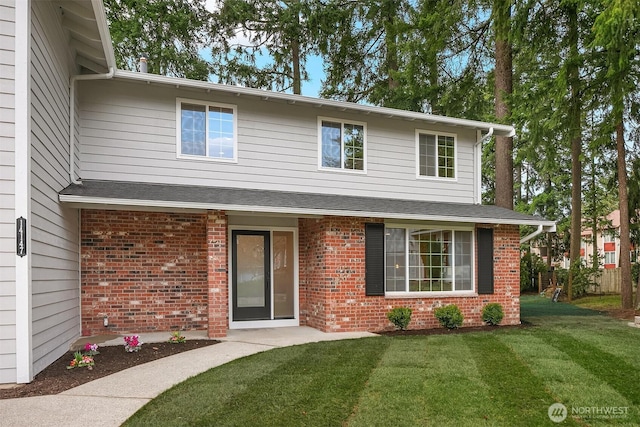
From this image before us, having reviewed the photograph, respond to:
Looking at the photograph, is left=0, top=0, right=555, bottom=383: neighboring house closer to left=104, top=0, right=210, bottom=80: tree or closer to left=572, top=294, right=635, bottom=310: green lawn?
left=572, top=294, right=635, bottom=310: green lawn

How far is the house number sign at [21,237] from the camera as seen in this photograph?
477 centimetres

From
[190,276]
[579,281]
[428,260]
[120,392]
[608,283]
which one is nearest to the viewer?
[120,392]

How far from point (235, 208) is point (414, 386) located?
4.04 m

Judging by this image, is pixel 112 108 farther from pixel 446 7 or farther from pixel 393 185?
pixel 446 7

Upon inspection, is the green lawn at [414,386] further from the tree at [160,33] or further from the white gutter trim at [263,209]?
the tree at [160,33]

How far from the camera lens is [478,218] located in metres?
9.01

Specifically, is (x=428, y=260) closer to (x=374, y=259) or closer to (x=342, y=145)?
(x=374, y=259)

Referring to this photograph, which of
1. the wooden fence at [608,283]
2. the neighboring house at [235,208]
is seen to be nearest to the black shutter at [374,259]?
the neighboring house at [235,208]

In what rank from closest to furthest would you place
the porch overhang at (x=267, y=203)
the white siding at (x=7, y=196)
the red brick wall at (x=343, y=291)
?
the white siding at (x=7, y=196)
the porch overhang at (x=267, y=203)
the red brick wall at (x=343, y=291)

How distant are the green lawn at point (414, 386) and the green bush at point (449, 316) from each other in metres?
1.50

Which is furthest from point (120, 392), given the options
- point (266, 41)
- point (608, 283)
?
point (608, 283)

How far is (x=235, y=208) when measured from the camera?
733cm

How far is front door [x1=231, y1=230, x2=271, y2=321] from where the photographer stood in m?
8.81

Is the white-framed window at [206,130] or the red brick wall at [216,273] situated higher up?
the white-framed window at [206,130]
